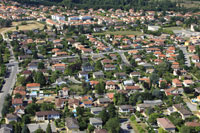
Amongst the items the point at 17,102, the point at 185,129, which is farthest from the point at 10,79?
the point at 185,129

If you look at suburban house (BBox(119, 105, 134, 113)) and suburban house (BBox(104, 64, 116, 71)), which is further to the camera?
suburban house (BBox(104, 64, 116, 71))

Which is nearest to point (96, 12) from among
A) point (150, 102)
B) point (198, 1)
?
point (198, 1)

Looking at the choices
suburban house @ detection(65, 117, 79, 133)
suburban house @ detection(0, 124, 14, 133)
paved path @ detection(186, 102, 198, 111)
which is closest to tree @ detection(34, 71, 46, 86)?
suburban house @ detection(65, 117, 79, 133)

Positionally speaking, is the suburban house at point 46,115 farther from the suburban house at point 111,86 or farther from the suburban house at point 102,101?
the suburban house at point 111,86

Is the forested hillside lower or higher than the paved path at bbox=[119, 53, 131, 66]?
higher

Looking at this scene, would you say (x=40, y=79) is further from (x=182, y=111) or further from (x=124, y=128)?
(x=182, y=111)

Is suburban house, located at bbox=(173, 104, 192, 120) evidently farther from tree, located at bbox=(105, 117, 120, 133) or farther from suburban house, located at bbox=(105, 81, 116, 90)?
suburban house, located at bbox=(105, 81, 116, 90)

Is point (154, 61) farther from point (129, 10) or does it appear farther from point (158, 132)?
point (129, 10)

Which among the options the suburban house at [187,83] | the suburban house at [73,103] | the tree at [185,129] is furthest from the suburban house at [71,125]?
the suburban house at [187,83]
